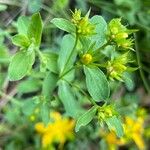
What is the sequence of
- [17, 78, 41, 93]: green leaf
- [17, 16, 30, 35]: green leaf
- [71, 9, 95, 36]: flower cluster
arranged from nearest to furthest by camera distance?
[71, 9, 95, 36]: flower cluster, [17, 16, 30, 35]: green leaf, [17, 78, 41, 93]: green leaf

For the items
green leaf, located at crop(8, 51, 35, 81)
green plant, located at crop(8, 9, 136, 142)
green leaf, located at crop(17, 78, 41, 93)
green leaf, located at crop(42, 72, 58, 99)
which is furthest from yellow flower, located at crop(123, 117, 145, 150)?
green leaf, located at crop(8, 51, 35, 81)

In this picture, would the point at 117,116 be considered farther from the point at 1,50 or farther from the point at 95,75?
the point at 1,50

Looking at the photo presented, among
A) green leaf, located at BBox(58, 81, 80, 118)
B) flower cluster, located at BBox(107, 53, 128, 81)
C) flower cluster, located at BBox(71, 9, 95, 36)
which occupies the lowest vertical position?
green leaf, located at BBox(58, 81, 80, 118)

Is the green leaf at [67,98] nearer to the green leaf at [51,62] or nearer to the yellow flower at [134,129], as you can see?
the green leaf at [51,62]

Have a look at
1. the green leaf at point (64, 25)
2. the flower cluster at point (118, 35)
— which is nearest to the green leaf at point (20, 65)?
the green leaf at point (64, 25)

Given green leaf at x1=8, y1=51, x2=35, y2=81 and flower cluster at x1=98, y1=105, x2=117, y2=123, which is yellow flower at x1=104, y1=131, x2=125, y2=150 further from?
green leaf at x1=8, y1=51, x2=35, y2=81

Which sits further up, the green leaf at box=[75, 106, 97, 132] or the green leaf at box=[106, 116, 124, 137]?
the green leaf at box=[75, 106, 97, 132]

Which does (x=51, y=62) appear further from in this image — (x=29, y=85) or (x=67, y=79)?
(x=29, y=85)
